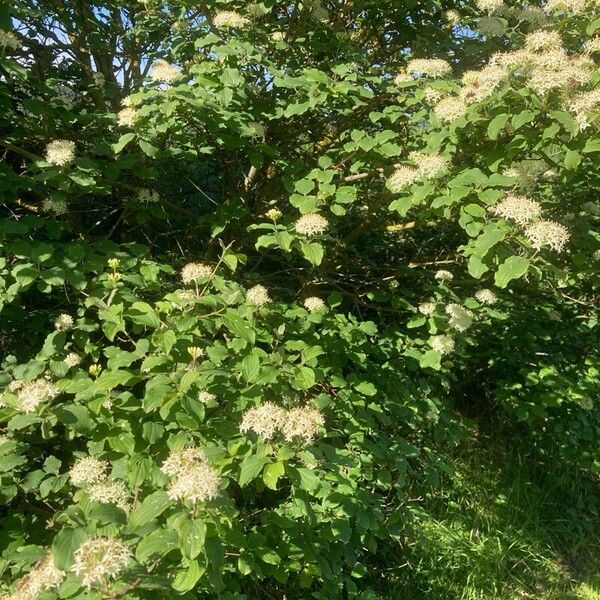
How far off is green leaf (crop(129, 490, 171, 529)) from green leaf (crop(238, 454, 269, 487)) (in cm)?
19

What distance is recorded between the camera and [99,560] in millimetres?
1209

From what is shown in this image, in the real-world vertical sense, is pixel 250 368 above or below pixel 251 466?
above

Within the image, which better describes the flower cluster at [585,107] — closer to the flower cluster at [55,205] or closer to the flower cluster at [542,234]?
the flower cluster at [542,234]

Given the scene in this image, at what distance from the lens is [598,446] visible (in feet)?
10.9

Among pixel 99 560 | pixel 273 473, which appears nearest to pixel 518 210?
pixel 273 473

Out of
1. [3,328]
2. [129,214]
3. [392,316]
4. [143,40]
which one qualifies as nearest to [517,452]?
[392,316]

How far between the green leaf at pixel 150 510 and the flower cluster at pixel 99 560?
A: 6 centimetres

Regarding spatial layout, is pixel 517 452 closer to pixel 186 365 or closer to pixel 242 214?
pixel 242 214

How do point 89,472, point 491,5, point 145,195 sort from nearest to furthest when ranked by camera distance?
point 89,472, point 145,195, point 491,5

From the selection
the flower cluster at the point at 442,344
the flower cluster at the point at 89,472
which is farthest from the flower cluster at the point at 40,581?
the flower cluster at the point at 442,344

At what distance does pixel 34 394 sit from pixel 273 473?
77cm

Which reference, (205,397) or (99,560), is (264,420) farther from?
(99,560)

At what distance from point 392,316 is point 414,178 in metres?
1.28

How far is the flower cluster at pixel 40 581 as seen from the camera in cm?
129
